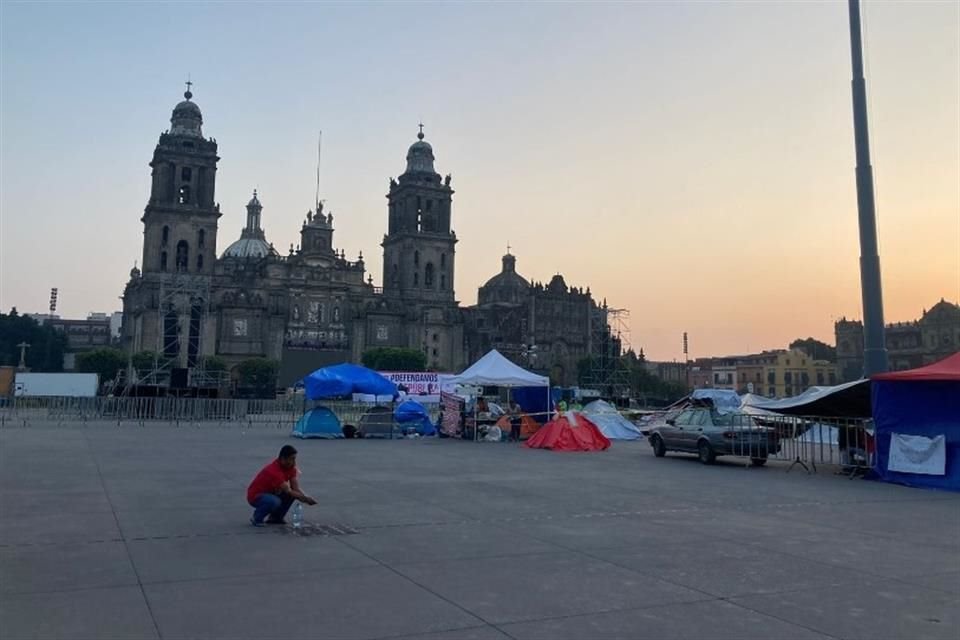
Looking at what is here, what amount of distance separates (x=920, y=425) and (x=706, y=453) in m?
5.28

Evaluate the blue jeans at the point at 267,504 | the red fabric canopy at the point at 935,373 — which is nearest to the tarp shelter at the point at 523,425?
the red fabric canopy at the point at 935,373

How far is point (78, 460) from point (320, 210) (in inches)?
3944

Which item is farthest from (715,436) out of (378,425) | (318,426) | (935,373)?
(318,426)

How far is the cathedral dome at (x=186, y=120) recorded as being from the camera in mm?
96312

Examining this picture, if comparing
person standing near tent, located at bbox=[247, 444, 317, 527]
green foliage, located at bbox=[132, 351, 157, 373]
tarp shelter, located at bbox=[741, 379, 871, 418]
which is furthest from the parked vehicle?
green foliage, located at bbox=[132, 351, 157, 373]

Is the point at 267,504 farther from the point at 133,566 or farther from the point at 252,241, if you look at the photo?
the point at 252,241

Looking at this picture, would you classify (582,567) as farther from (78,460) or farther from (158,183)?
(158,183)

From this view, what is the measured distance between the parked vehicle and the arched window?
82995 millimetres

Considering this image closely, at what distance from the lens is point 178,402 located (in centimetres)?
3750

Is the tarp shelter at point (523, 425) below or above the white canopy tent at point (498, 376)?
below

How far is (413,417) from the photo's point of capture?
31203 mm

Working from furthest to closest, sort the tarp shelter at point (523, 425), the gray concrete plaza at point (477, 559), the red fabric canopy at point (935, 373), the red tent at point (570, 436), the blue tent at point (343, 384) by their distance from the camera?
the tarp shelter at point (523, 425) → the blue tent at point (343, 384) → the red tent at point (570, 436) → the red fabric canopy at point (935, 373) → the gray concrete plaza at point (477, 559)

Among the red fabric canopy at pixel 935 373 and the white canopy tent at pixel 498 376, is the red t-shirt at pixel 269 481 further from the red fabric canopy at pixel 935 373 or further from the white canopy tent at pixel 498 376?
the white canopy tent at pixel 498 376

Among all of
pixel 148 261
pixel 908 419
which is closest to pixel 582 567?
pixel 908 419
